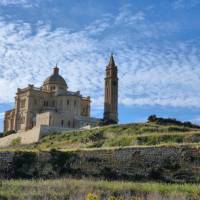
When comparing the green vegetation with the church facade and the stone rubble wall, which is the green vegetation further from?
the church facade

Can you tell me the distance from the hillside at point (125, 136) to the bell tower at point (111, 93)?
66.7 feet

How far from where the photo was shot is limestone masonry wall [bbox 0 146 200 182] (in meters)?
20.5

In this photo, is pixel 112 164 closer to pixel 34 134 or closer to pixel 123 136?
pixel 123 136

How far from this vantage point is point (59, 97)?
260 feet

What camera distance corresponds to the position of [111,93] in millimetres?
79750

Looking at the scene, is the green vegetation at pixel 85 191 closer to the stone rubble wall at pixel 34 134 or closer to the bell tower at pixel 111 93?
the stone rubble wall at pixel 34 134

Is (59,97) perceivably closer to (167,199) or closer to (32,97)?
(32,97)

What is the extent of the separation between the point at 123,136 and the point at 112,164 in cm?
2031

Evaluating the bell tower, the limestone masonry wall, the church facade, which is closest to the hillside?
the limestone masonry wall

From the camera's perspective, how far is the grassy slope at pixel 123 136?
116 ft

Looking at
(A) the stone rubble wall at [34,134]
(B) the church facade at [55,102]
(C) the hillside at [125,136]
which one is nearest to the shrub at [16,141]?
(A) the stone rubble wall at [34,134]

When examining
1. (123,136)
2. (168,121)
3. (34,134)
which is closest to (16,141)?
(34,134)

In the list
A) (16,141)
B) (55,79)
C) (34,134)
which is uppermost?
(55,79)

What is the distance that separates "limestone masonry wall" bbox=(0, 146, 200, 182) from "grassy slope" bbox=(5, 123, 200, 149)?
11887 mm
